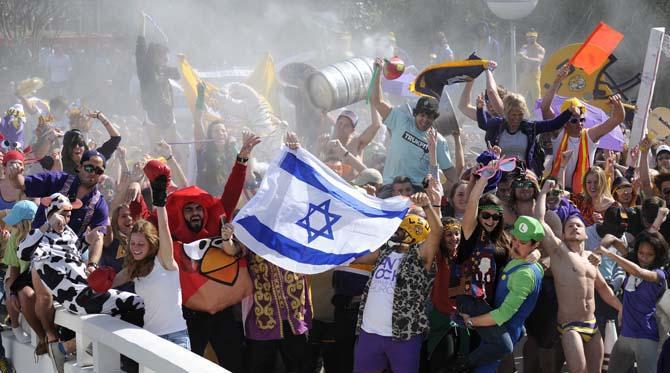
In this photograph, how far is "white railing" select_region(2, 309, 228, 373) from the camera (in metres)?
5.90

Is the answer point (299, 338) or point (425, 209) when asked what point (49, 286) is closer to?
point (299, 338)

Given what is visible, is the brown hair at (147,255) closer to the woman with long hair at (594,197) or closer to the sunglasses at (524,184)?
the sunglasses at (524,184)

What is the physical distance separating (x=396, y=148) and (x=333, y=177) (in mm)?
1882

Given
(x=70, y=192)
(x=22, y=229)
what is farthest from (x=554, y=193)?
(x=22, y=229)

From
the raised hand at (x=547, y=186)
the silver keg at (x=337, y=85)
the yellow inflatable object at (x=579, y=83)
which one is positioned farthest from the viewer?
the yellow inflatable object at (x=579, y=83)

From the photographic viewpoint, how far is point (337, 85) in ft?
42.8

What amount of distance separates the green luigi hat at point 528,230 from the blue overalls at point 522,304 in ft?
0.53

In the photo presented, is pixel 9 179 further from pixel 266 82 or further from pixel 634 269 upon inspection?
pixel 266 82

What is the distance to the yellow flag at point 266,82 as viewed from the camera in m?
14.9

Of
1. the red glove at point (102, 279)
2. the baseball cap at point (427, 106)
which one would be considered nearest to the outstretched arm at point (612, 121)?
the baseball cap at point (427, 106)

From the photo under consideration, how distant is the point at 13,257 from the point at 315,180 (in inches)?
88.5

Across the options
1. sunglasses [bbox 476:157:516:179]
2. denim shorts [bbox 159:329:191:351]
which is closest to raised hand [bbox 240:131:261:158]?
denim shorts [bbox 159:329:191:351]

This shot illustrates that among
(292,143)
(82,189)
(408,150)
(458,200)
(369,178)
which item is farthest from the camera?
(408,150)

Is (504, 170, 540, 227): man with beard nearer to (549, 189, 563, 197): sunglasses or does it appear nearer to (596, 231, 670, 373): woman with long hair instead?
(549, 189, 563, 197): sunglasses
